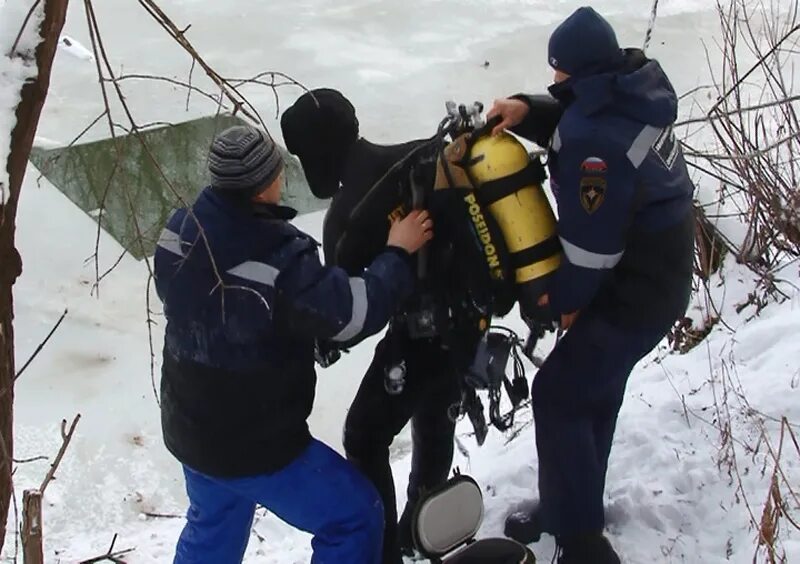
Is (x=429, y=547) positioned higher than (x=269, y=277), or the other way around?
(x=269, y=277)

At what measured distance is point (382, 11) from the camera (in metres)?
9.95

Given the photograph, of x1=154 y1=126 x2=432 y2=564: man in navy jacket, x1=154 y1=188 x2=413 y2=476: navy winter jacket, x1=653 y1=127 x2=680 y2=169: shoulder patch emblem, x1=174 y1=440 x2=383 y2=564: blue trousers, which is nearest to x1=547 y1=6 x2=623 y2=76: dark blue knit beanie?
x1=653 y1=127 x2=680 y2=169: shoulder patch emblem

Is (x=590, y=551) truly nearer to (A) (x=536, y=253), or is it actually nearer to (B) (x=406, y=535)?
(B) (x=406, y=535)

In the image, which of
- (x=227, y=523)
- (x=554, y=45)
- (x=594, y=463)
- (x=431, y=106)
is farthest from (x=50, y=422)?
(x=431, y=106)

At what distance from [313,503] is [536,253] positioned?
84 centimetres

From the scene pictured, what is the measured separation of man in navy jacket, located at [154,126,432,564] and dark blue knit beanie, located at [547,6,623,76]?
1.69ft

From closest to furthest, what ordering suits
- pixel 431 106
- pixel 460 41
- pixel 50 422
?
pixel 50 422, pixel 431 106, pixel 460 41

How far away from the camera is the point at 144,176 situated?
6625 millimetres

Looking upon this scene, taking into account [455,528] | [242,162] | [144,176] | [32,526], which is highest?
[242,162]

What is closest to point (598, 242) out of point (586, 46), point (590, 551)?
point (586, 46)

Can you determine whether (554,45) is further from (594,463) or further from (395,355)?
(594,463)

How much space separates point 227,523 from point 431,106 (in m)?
5.70

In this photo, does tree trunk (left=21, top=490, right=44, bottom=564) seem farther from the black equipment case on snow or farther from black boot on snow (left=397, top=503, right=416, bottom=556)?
black boot on snow (left=397, top=503, right=416, bottom=556)

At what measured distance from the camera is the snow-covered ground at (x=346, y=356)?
130 inches
